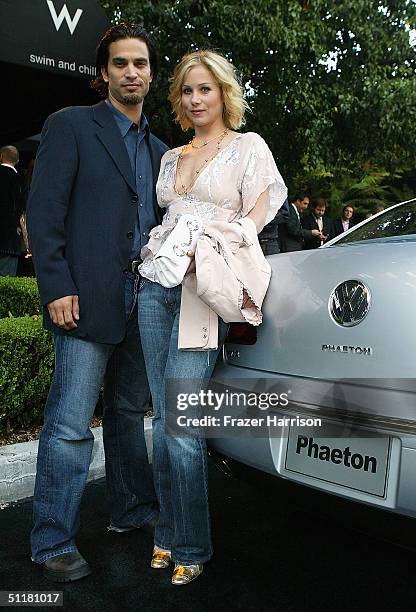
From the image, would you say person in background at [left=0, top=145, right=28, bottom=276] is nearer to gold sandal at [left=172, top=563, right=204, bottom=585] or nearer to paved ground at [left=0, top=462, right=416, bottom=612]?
paved ground at [left=0, top=462, right=416, bottom=612]

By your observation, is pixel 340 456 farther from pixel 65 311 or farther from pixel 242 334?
pixel 65 311

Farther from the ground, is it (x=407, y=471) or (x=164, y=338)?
(x=164, y=338)

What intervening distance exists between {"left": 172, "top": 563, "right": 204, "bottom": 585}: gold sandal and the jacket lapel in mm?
1305

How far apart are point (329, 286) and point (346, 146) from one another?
9273 millimetres

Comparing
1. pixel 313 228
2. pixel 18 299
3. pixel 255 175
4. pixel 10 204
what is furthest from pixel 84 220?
pixel 313 228

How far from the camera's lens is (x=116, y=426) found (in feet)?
8.52

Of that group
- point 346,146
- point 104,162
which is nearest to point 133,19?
point 346,146

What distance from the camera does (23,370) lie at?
3.39 meters

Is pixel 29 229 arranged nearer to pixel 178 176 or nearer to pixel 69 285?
pixel 69 285


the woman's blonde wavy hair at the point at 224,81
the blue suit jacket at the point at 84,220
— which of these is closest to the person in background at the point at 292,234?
the woman's blonde wavy hair at the point at 224,81

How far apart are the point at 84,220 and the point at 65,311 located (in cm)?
32

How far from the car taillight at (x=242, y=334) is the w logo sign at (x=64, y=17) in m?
5.19

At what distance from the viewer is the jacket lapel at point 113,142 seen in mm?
2346

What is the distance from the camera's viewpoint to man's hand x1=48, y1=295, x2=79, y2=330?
2.21 meters
